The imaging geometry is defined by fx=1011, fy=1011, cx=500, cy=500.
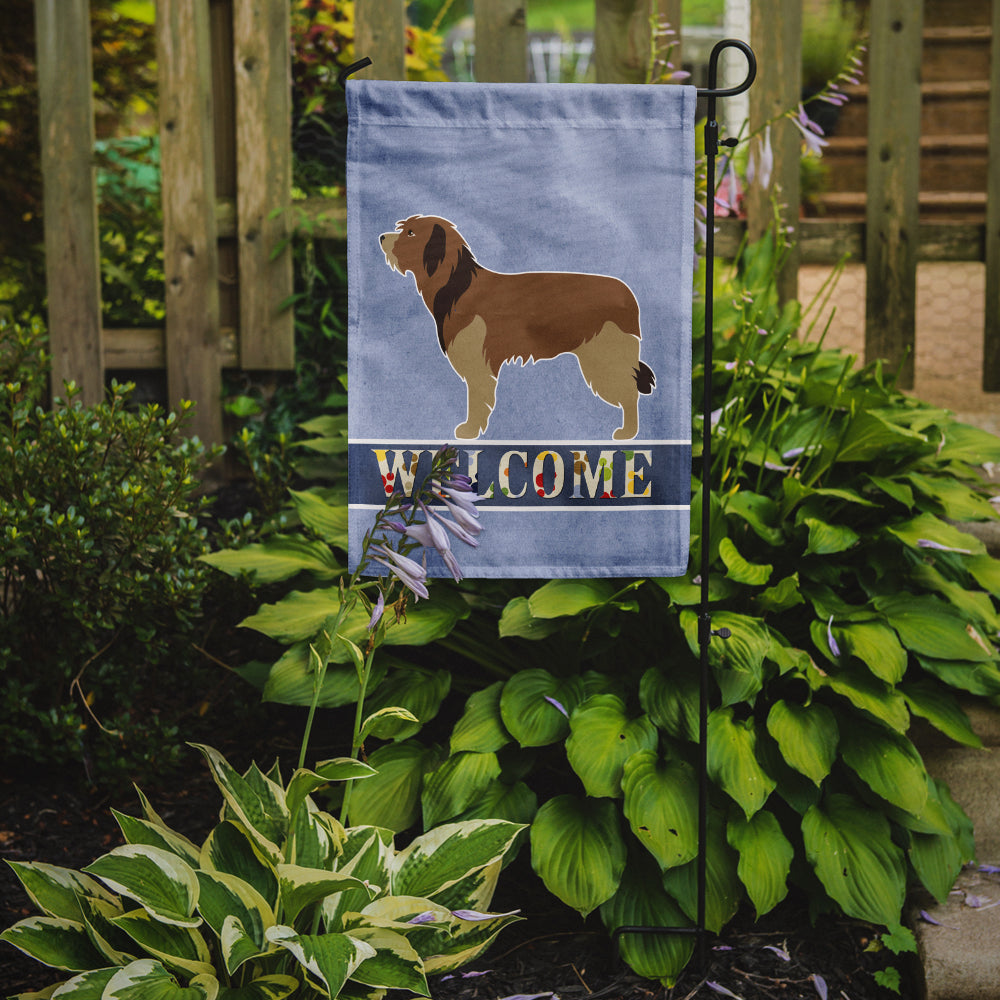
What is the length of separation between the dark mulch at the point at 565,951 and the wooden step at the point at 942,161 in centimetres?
506

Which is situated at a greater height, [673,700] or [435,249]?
[435,249]

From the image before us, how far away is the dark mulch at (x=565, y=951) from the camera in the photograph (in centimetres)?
185

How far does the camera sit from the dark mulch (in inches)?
73.0

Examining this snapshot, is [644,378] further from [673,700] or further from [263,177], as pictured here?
[263,177]

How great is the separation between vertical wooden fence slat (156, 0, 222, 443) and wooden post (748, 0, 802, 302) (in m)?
1.73

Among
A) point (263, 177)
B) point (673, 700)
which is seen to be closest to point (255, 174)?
point (263, 177)

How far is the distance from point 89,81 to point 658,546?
255 centimetres

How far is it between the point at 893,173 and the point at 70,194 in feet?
8.74

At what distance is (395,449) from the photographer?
5.86 ft

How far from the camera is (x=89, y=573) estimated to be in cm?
222

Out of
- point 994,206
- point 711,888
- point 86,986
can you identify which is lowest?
point 711,888

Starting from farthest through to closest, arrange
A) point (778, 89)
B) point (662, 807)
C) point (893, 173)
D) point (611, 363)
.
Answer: point (893, 173)
point (778, 89)
point (662, 807)
point (611, 363)

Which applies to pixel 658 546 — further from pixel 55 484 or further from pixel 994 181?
pixel 994 181

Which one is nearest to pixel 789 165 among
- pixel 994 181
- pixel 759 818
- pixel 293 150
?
pixel 994 181
